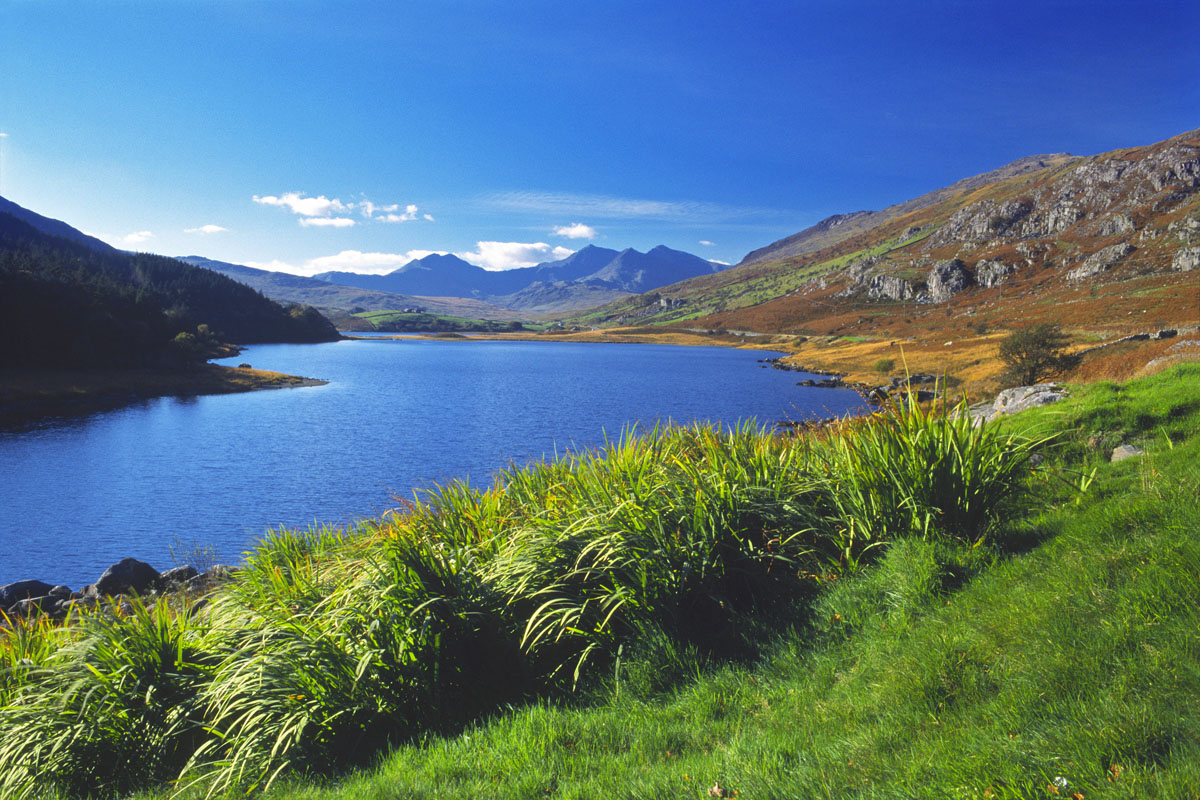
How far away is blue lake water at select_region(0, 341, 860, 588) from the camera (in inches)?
907

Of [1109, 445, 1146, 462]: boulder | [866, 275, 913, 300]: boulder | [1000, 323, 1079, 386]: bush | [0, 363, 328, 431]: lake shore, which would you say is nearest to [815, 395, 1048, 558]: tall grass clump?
[1109, 445, 1146, 462]: boulder

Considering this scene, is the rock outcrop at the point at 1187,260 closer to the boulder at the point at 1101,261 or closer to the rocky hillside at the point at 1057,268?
the rocky hillside at the point at 1057,268

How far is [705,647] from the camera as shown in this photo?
214 inches

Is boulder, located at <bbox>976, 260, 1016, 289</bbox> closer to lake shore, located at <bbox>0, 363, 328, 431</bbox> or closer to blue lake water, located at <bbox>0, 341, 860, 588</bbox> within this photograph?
blue lake water, located at <bbox>0, 341, 860, 588</bbox>

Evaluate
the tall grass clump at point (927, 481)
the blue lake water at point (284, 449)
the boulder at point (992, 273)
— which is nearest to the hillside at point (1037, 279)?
the boulder at point (992, 273)

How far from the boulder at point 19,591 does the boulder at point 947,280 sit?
532 feet

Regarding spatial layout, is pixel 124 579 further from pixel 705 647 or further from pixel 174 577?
pixel 705 647

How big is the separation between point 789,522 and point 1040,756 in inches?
150

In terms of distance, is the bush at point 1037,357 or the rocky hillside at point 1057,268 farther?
the rocky hillside at point 1057,268

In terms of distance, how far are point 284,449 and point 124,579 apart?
2115 cm

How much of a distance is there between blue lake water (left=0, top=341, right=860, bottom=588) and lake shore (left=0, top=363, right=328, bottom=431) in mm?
4077

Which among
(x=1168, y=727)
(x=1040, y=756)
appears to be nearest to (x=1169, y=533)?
(x=1168, y=727)

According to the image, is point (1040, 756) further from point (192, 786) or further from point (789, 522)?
point (192, 786)

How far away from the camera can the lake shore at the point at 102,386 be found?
171ft
